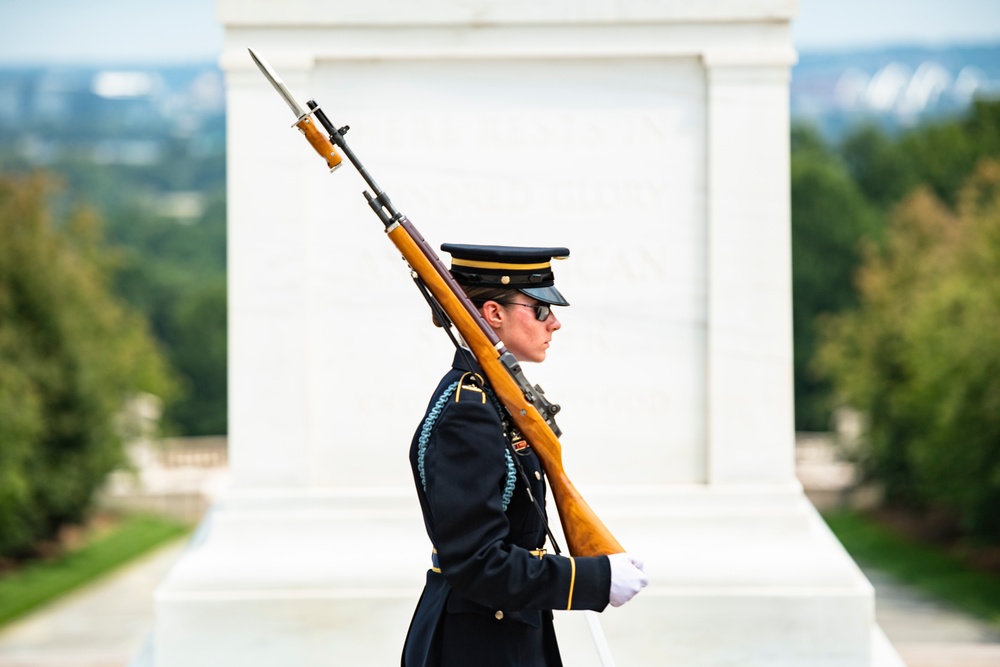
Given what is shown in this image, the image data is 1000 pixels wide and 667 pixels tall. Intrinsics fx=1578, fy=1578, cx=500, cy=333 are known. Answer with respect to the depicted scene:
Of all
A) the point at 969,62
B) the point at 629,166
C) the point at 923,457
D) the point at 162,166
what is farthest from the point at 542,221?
the point at 969,62

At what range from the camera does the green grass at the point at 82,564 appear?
1678 cm

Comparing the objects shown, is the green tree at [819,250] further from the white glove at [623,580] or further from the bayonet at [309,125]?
the white glove at [623,580]

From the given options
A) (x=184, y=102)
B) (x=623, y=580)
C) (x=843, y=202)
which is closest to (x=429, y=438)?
(x=623, y=580)

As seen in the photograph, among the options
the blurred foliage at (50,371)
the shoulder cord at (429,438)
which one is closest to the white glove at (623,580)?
the shoulder cord at (429,438)

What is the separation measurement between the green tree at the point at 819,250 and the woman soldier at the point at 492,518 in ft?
142

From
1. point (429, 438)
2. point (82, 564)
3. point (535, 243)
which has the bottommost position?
point (82, 564)

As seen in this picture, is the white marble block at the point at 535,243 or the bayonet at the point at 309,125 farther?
the white marble block at the point at 535,243

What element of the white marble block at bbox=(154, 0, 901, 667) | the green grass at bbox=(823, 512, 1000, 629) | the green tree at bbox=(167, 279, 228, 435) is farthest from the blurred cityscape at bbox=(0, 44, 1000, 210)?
the white marble block at bbox=(154, 0, 901, 667)

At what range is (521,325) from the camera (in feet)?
13.4

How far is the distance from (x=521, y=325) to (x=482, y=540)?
23.9 inches

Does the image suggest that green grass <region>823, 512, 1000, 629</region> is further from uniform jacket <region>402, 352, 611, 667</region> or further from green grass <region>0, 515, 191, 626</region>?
uniform jacket <region>402, 352, 611, 667</region>

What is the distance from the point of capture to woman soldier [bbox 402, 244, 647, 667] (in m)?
3.79

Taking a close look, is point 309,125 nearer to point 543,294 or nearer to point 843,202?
point 543,294

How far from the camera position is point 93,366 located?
2116 cm
